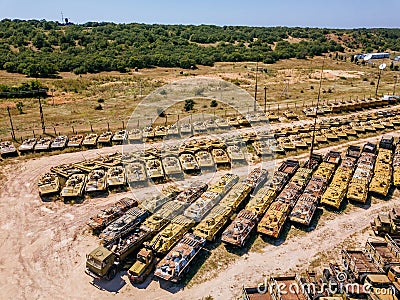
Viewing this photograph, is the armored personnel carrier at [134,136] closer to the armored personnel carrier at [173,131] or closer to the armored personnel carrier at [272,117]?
the armored personnel carrier at [173,131]

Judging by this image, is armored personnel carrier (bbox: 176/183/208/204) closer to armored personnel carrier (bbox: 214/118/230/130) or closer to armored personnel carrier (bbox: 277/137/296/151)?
armored personnel carrier (bbox: 277/137/296/151)

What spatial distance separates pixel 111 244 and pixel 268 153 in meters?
20.9

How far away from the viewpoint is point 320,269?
69.5ft

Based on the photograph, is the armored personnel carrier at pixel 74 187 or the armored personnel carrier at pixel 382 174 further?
the armored personnel carrier at pixel 382 174

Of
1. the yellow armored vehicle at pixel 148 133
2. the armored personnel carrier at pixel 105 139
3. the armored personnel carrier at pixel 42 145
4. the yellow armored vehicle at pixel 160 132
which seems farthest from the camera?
the yellow armored vehicle at pixel 160 132

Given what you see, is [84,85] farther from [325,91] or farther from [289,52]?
[289,52]

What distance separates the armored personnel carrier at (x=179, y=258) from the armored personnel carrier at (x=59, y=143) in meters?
22.5

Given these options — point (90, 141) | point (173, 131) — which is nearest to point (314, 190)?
point (173, 131)

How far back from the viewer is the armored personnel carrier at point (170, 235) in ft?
69.6

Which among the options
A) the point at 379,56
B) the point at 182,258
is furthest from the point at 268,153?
the point at 379,56

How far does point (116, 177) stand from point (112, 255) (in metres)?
11.3

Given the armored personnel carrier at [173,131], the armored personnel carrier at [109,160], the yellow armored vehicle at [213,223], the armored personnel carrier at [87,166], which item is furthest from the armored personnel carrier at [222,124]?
the yellow armored vehicle at [213,223]

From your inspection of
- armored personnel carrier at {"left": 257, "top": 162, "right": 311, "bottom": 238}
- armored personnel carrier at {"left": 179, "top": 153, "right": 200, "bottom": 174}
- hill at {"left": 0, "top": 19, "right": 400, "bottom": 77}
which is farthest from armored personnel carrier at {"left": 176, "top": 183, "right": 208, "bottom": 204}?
hill at {"left": 0, "top": 19, "right": 400, "bottom": 77}

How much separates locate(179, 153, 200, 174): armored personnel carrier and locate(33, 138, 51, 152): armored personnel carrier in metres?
15.6
